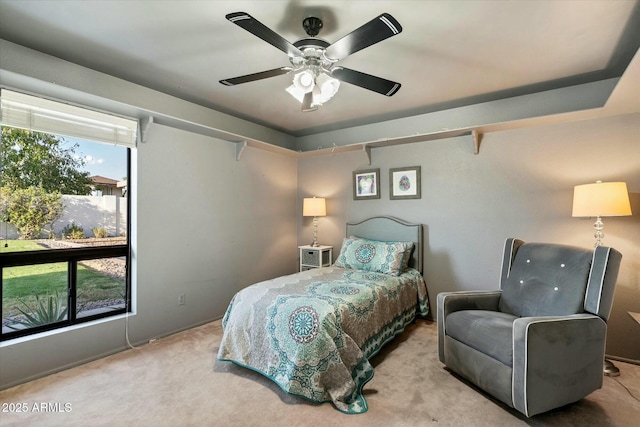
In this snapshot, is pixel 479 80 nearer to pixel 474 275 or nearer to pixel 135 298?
pixel 474 275

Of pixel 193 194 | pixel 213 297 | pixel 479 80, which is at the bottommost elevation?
pixel 213 297

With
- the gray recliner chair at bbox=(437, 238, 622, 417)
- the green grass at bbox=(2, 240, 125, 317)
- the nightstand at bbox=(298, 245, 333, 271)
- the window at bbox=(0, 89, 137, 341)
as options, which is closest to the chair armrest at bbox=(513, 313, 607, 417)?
the gray recliner chair at bbox=(437, 238, 622, 417)

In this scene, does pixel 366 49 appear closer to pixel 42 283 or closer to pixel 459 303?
pixel 459 303

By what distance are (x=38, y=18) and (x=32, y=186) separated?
3.95ft

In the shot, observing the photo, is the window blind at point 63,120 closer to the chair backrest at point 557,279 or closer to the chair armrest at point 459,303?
the chair armrest at point 459,303

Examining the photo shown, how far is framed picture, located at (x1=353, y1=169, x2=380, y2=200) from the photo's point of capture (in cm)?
386

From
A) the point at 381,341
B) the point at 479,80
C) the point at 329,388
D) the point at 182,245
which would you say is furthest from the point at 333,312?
the point at 479,80

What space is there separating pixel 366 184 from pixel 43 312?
11.3 feet

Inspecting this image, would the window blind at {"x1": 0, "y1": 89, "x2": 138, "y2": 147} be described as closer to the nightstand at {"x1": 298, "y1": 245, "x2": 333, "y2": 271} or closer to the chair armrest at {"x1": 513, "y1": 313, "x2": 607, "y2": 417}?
the nightstand at {"x1": 298, "y1": 245, "x2": 333, "y2": 271}

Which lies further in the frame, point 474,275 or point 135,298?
point 474,275

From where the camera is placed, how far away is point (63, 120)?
7.70 feet

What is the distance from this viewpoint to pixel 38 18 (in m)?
1.83

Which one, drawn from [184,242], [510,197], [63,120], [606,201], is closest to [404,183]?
[510,197]

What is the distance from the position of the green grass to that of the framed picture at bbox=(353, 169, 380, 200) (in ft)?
9.43
